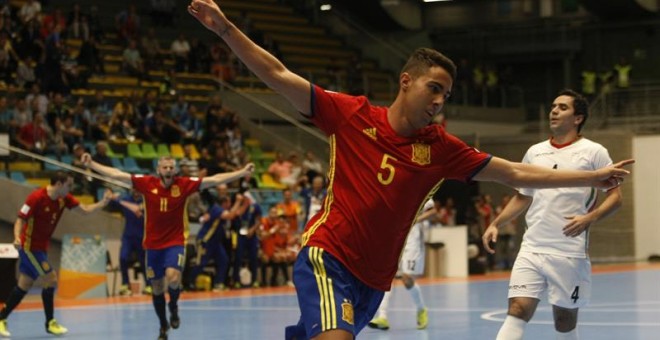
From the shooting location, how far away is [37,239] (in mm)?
15445

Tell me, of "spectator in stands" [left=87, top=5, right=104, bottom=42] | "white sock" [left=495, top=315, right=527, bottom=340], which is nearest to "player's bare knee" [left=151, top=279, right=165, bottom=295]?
"white sock" [left=495, top=315, right=527, bottom=340]

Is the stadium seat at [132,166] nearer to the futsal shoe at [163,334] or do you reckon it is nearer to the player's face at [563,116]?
the futsal shoe at [163,334]

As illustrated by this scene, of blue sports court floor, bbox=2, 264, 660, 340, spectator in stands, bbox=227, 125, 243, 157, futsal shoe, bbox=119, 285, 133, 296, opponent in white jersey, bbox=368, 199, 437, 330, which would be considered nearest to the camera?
blue sports court floor, bbox=2, 264, 660, 340

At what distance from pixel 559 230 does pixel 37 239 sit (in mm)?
8469

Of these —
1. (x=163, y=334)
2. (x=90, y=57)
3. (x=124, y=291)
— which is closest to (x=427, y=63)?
(x=163, y=334)

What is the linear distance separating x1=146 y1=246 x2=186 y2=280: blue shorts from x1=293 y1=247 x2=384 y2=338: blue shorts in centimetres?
835

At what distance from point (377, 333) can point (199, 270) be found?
351 inches

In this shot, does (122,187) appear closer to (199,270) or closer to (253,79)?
(199,270)

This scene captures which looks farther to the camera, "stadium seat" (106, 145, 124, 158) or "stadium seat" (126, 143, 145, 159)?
"stadium seat" (126, 143, 145, 159)

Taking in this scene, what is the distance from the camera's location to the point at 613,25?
1606 inches

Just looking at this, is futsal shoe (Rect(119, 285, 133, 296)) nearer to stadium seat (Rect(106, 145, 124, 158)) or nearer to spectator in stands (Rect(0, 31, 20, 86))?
stadium seat (Rect(106, 145, 124, 158))

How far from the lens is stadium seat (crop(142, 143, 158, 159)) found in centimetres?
2652

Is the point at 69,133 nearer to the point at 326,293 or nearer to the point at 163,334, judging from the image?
the point at 163,334

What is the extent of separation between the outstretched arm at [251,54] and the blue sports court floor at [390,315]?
8.27 m
